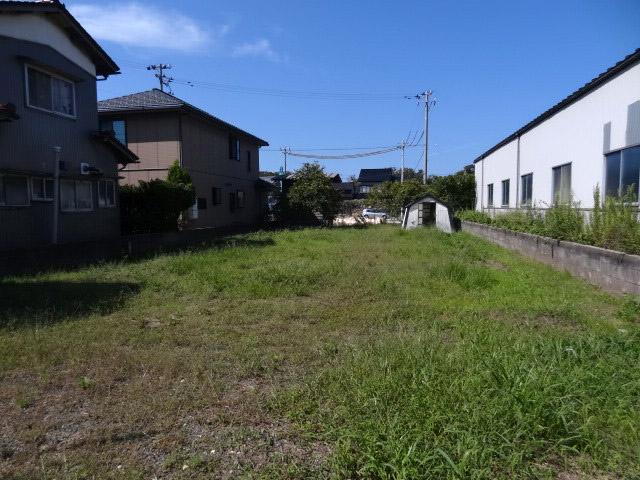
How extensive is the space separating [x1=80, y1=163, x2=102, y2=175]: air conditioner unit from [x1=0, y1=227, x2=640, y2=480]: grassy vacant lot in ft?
21.1

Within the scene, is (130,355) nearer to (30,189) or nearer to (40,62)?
(30,189)

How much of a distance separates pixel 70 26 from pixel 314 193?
13.7 m

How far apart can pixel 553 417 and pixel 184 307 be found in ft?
15.1

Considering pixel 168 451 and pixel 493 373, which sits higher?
pixel 493 373

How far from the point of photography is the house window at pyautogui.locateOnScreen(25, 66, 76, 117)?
10.7m

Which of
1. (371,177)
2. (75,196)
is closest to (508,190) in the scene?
(75,196)

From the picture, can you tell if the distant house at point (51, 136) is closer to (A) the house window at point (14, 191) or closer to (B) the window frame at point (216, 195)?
(A) the house window at point (14, 191)

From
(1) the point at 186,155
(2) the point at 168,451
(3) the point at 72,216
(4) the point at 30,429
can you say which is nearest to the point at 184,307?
(4) the point at 30,429

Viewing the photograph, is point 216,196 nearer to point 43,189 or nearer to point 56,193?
point 43,189

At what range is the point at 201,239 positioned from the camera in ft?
53.5

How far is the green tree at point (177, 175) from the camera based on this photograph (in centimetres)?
1622

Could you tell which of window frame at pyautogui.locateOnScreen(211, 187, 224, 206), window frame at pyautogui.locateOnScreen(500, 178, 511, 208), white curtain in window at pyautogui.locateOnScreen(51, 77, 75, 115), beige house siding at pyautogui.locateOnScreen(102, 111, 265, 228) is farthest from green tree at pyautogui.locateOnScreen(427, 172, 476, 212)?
white curtain in window at pyautogui.locateOnScreen(51, 77, 75, 115)

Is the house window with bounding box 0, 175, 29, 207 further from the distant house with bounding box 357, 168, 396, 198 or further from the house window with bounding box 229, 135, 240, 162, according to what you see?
the distant house with bounding box 357, 168, 396, 198

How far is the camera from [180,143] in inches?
676
